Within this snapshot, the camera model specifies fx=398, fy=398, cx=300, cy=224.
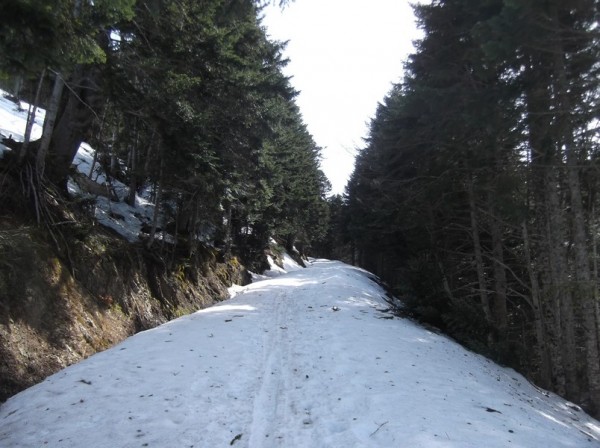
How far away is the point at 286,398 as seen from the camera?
20.1 ft

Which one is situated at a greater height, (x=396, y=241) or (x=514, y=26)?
(x=514, y=26)

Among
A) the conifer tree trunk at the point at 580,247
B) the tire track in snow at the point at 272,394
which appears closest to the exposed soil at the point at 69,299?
the tire track in snow at the point at 272,394

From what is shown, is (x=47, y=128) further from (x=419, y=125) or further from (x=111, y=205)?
(x=419, y=125)

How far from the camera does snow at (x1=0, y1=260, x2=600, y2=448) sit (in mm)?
4848

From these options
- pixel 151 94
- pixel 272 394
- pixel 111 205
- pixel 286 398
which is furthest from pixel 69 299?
pixel 111 205

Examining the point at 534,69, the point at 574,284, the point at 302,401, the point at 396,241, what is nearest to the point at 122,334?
the point at 302,401

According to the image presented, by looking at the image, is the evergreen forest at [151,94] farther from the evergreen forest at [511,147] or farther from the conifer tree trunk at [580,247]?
the conifer tree trunk at [580,247]

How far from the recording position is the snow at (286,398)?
485 centimetres

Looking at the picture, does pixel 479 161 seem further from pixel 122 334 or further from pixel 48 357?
pixel 48 357

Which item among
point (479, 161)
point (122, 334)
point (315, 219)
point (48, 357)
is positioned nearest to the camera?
point (48, 357)

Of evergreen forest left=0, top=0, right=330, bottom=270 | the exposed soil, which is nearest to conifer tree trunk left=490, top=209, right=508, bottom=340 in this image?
evergreen forest left=0, top=0, right=330, bottom=270

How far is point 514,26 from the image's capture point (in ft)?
24.6

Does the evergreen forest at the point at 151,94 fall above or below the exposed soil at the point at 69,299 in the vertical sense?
above

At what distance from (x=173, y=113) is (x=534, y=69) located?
8.92m
